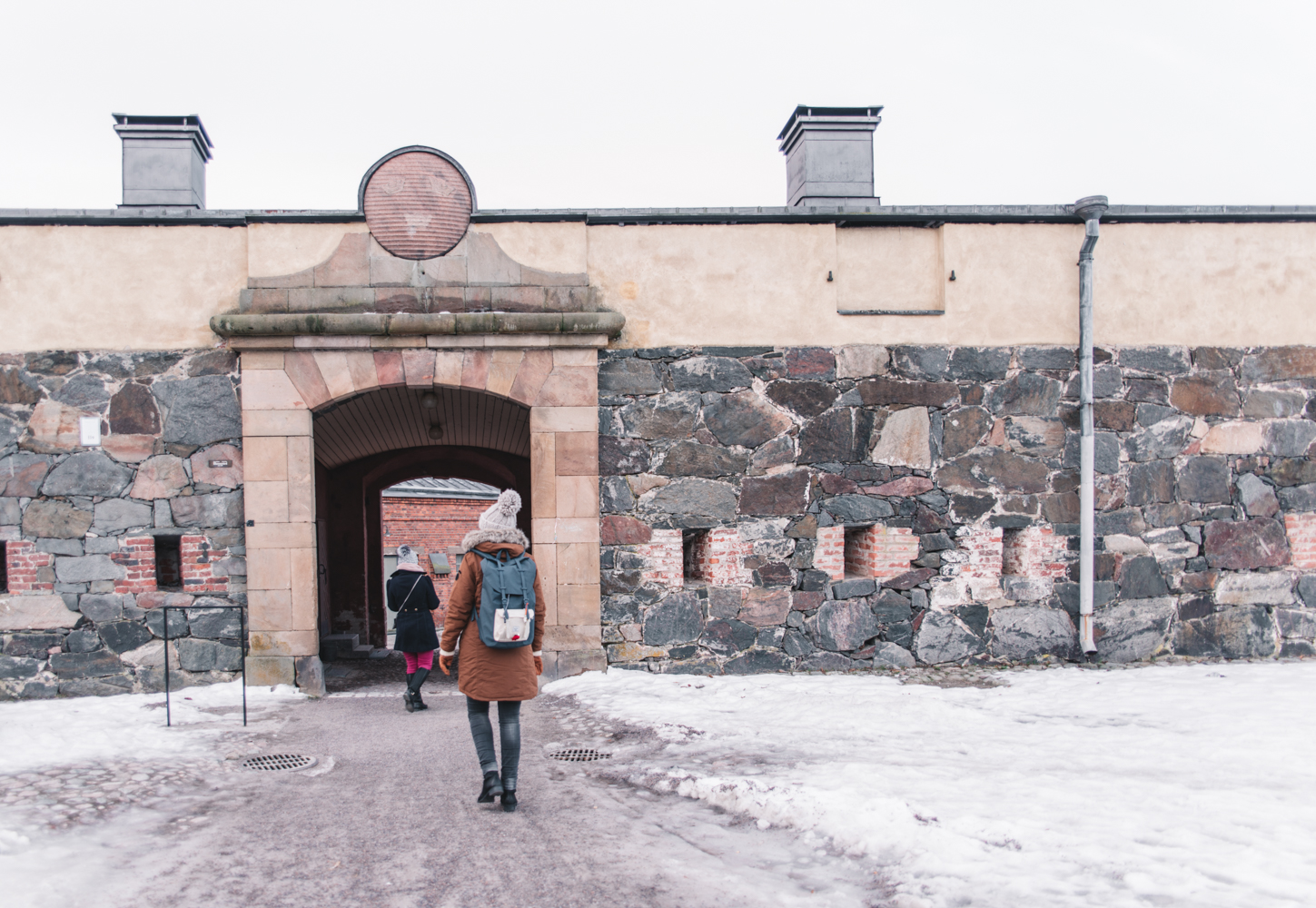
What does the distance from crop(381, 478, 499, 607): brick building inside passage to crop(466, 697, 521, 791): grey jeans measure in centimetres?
1274

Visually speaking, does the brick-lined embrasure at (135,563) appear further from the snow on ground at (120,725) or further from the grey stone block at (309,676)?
the grey stone block at (309,676)

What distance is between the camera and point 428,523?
16.9 meters

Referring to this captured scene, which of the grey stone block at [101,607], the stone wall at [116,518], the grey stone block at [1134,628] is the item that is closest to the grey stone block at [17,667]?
the stone wall at [116,518]

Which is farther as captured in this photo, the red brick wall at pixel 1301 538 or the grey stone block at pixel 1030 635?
the red brick wall at pixel 1301 538

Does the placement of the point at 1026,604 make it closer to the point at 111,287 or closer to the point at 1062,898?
the point at 1062,898

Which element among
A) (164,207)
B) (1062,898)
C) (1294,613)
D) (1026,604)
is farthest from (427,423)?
(1294,613)

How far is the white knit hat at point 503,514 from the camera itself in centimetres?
401

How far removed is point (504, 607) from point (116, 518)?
4.43 meters

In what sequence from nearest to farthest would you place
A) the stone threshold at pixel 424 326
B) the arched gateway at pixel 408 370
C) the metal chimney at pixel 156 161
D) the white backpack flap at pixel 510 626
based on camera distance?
the white backpack flap at pixel 510 626 < the stone threshold at pixel 424 326 < the arched gateway at pixel 408 370 < the metal chimney at pixel 156 161

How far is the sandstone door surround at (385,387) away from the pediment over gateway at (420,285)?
0.27 metres

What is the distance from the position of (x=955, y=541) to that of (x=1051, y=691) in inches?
55.2

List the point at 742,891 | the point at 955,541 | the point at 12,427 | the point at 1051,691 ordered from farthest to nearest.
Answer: the point at 955,541
the point at 12,427
the point at 1051,691
the point at 742,891

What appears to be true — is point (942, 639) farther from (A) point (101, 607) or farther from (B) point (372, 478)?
(B) point (372, 478)

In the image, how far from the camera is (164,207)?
296 inches
